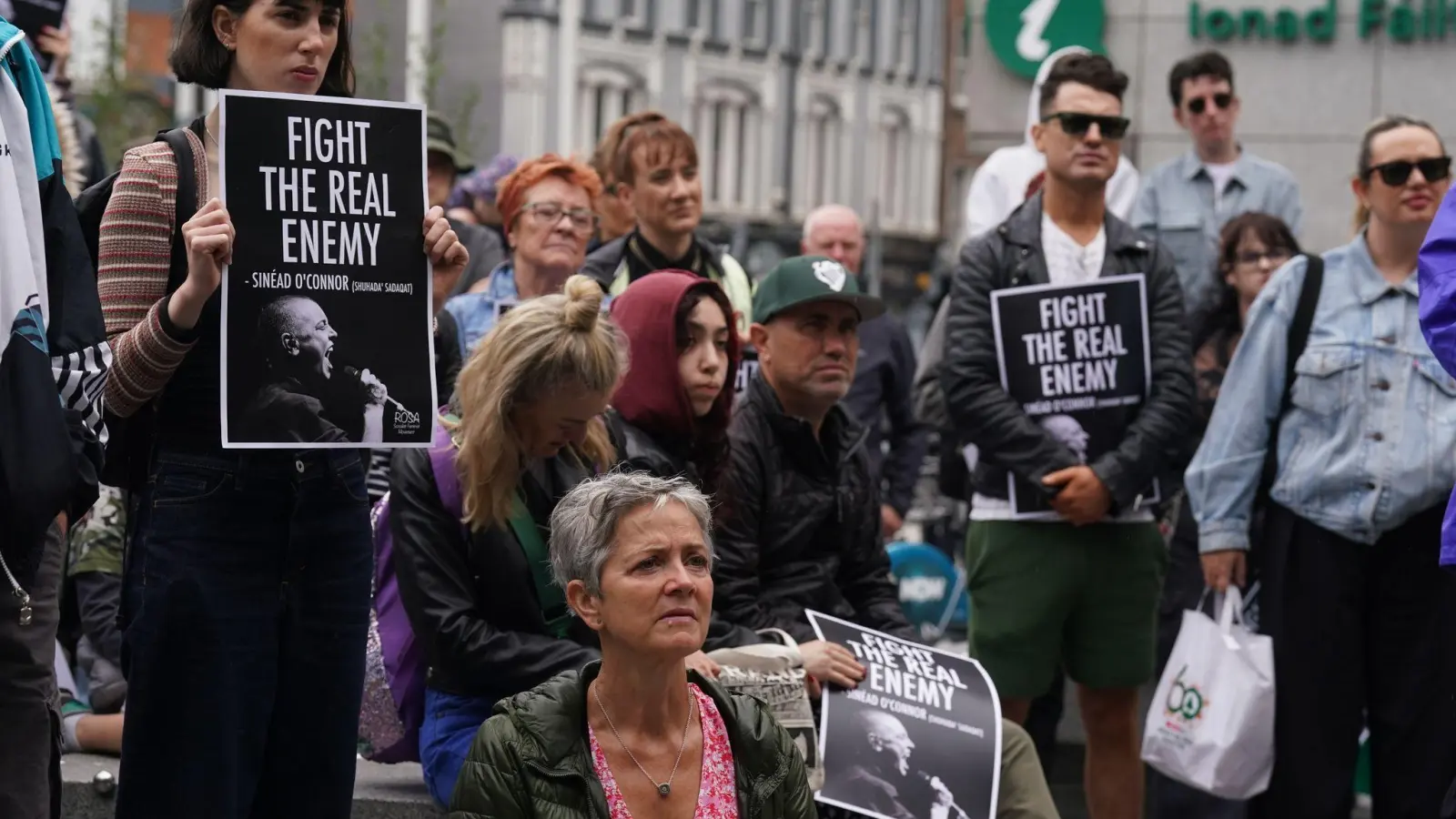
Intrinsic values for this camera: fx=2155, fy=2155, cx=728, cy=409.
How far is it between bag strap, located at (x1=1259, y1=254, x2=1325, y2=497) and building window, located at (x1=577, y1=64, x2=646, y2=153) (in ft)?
191

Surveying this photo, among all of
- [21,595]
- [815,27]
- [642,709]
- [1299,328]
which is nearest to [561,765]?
[642,709]

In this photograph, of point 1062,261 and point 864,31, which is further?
point 864,31

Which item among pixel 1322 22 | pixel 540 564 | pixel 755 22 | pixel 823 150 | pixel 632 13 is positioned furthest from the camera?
pixel 823 150

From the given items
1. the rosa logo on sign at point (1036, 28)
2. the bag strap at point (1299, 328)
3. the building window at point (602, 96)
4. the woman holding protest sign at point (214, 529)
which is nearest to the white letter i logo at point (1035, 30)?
the rosa logo on sign at point (1036, 28)

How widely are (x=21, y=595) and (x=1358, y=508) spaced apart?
394 centimetres

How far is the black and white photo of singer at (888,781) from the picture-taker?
538cm

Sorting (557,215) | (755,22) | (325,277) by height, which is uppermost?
(755,22)

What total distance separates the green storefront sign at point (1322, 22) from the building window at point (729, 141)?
56859 millimetres

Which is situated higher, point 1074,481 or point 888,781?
point 1074,481

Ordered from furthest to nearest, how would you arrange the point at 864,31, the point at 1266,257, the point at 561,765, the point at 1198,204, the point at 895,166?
the point at 895,166 < the point at 864,31 < the point at 1198,204 < the point at 1266,257 < the point at 561,765

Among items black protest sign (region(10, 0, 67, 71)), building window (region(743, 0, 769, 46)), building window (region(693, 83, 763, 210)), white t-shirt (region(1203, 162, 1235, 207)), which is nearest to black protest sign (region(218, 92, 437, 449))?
black protest sign (region(10, 0, 67, 71))

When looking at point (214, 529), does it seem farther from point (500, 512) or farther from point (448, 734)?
point (448, 734)

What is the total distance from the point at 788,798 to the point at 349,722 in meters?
0.95

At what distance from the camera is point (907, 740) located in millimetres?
5496
